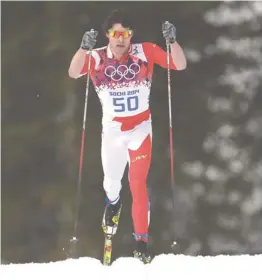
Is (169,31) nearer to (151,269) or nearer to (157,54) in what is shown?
(157,54)

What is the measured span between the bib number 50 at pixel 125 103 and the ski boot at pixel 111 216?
1.58 ft

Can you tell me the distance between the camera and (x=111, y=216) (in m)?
3.12

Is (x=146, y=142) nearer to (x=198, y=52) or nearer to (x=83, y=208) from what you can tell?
(x=198, y=52)

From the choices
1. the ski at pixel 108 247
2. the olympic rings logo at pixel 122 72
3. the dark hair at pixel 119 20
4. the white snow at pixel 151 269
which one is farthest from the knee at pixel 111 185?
the dark hair at pixel 119 20

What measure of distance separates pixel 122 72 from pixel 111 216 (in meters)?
0.73

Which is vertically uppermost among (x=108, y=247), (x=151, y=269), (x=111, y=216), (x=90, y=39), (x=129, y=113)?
(x=90, y=39)

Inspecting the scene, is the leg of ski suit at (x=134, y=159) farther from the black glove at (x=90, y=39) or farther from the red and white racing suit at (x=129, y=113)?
the black glove at (x=90, y=39)

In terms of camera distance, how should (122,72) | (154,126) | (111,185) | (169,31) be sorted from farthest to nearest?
(154,126) → (111,185) → (122,72) → (169,31)

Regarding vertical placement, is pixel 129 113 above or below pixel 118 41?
below

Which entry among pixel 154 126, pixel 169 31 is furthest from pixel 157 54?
pixel 154 126

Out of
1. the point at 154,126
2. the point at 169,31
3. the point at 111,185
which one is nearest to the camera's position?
the point at 169,31

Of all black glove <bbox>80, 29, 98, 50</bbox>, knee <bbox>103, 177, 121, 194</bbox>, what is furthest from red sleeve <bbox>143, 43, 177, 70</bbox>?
knee <bbox>103, 177, 121, 194</bbox>

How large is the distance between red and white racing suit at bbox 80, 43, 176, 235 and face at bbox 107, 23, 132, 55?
0.03 metres

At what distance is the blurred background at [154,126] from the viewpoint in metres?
3.91
